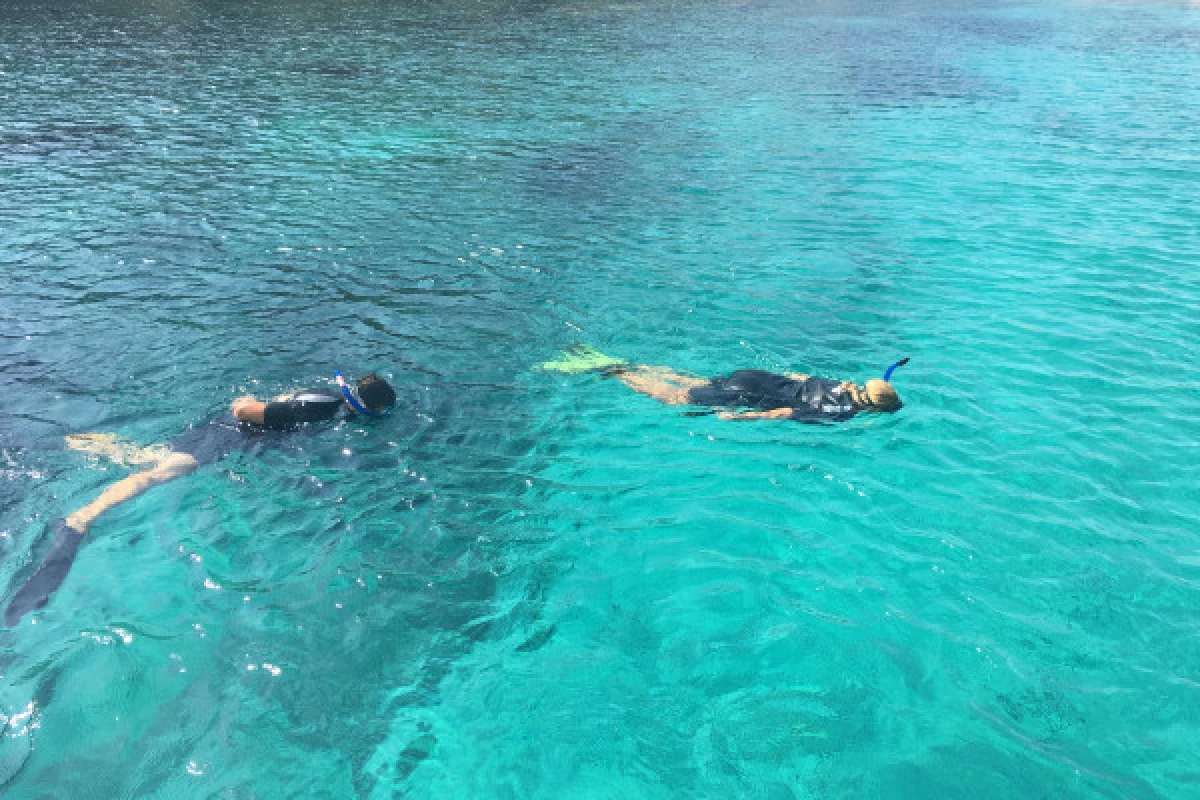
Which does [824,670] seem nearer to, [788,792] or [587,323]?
[788,792]

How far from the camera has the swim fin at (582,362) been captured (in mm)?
11047

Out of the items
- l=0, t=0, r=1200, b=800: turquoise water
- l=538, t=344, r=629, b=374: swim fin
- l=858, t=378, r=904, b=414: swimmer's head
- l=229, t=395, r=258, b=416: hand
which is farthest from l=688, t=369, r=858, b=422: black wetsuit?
l=229, t=395, r=258, b=416: hand

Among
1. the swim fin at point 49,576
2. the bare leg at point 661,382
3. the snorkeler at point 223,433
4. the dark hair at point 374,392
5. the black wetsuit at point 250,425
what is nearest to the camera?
the swim fin at point 49,576

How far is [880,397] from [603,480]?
3.42m

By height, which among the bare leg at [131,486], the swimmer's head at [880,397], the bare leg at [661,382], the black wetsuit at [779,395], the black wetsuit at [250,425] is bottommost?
the bare leg at [131,486]

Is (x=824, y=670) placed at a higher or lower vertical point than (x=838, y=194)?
lower

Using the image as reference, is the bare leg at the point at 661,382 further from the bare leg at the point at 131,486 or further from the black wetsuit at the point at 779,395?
the bare leg at the point at 131,486

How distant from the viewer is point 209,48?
34.5 metres

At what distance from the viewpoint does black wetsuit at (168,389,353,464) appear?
923 cm

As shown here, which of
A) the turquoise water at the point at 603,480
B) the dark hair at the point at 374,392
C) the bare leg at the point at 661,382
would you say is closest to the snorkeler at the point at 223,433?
the dark hair at the point at 374,392

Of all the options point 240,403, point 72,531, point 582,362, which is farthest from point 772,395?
point 72,531

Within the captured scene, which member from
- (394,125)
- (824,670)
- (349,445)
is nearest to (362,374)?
(349,445)

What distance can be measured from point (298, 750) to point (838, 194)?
1668 cm

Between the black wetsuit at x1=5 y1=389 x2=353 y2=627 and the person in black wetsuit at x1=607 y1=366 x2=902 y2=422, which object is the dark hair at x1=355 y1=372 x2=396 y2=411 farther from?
the person in black wetsuit at x1=607 y1=366 x2=902 y2=422
